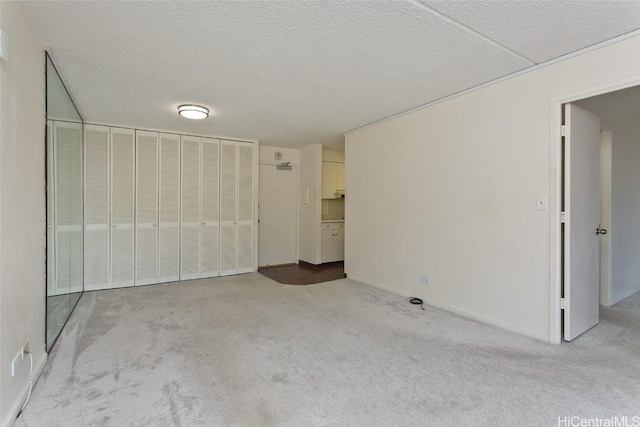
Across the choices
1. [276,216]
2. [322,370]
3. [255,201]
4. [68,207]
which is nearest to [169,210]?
[255,201]

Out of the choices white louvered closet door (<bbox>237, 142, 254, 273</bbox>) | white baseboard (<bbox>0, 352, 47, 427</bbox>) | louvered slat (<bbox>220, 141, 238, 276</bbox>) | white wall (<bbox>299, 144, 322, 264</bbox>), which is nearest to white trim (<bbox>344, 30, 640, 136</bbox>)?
white wall (<bbox>299, 144, 322, 264</bbox>)

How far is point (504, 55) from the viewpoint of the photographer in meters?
2.55

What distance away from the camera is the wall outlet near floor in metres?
1.77

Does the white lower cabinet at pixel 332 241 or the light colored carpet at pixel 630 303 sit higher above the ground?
the white lower cabinet at pixel 332 241

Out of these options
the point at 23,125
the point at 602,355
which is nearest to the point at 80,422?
the point at 23,125

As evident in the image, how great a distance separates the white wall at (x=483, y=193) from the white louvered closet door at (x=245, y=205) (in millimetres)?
2267

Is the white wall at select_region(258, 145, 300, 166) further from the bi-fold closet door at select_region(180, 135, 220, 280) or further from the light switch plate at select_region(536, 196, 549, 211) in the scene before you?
the light switch plate at select_region(536, 196, 549, 211)

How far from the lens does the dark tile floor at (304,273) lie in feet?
16.4

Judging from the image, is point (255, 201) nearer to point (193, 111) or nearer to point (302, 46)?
point (193, 111)

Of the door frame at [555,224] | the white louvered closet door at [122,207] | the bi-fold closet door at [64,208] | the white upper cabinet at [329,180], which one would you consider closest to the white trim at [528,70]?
the door frame at [555,224]

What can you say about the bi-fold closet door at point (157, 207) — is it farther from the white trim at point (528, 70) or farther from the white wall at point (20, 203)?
the white trim at point (528, 70)

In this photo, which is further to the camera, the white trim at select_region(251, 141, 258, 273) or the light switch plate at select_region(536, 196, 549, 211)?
the white trim at select_region(251, 141, 258, 273)

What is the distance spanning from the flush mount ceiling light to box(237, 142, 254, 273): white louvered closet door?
1.59 meters

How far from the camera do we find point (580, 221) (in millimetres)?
2768
